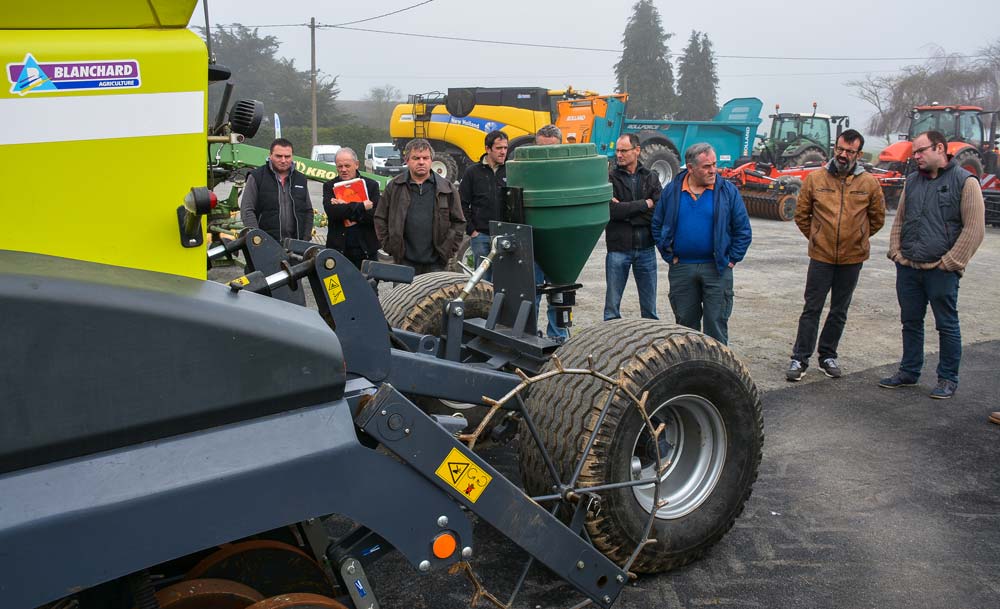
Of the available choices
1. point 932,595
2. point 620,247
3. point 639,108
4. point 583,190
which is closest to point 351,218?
point 620,247

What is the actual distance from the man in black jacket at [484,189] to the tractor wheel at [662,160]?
1421 centimetres

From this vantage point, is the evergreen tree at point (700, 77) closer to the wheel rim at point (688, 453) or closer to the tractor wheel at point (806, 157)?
the tractor wheel at point (806, 157)

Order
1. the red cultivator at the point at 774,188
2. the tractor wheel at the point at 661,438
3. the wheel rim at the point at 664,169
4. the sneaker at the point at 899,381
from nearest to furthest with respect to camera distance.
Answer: the tractor wheel at the point at 661,438 → the sneaker at the point at 899,381 → the red cultivator at the point at 774,188 → the wheel rim at the point at 664,169

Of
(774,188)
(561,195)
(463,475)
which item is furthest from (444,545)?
(774,188)

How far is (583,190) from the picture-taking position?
3.97 metres

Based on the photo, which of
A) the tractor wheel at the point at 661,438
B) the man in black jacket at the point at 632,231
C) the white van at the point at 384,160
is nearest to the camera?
the tractor wheel at the point at 661,438

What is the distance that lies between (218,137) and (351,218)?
14.5 feet

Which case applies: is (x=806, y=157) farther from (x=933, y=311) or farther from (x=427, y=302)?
(x=427, y=302)

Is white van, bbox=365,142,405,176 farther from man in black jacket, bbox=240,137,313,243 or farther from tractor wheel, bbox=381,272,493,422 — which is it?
tractor wheel, bbox=381,272,493,422

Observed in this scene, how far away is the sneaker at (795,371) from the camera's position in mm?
6406

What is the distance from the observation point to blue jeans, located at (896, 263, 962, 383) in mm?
5949

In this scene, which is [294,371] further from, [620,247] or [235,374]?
[620,247]

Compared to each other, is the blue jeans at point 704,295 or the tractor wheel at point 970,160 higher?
the tractor wheel at point 970,160

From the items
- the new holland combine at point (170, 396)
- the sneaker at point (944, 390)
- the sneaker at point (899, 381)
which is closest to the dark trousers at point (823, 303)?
the sneaker at point (899, 381)
